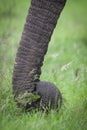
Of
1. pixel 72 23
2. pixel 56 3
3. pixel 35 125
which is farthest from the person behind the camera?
pixel 72 23

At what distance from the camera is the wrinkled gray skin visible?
593 centimetres

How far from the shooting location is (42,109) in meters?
6.09

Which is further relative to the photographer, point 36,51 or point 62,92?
point 62,92

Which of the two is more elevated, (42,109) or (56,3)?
(56,3)

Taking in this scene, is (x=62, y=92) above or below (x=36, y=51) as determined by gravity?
below

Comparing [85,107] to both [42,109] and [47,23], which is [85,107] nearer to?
[42,109]

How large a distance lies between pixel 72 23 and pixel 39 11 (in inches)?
419

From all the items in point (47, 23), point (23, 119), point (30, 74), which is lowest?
point (23, 119)

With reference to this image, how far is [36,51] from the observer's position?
600 cm

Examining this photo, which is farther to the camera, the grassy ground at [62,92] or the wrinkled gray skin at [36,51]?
the wrinkled gray skin at [36,51]

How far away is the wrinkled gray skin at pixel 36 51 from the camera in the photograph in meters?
5.93

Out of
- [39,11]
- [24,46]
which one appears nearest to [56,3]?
[39,11]

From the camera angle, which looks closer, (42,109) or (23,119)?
(23,119)

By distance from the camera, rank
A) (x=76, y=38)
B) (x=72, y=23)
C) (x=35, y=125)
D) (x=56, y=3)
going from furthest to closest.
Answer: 1. (x=72, y=23)
2. (x=76, y=38)
3. (x=56, y=3)
4. (x=35, y=125)
